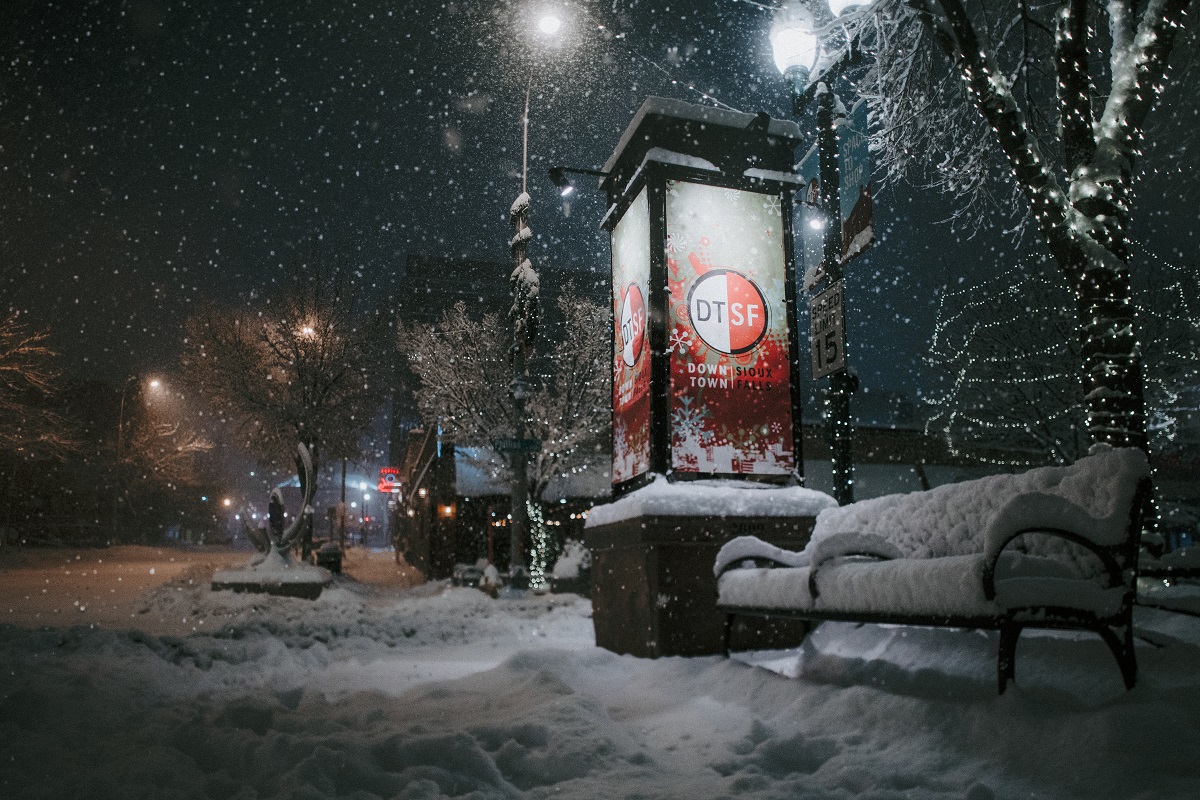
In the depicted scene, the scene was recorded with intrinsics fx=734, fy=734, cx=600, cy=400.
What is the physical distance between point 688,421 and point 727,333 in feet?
3.18

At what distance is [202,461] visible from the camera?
5909 centimetres

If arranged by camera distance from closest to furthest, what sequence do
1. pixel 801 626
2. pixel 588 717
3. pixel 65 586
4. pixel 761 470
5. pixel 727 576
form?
pixel 588 717 → pixel 727 576 → pixel 801 626 → pixel 761 470 → pixel 65 586

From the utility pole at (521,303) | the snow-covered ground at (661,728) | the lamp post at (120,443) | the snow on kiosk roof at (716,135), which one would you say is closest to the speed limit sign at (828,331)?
the snow on kiosk roof at (716,135)

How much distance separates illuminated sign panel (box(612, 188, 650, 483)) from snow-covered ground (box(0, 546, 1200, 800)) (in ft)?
7.59

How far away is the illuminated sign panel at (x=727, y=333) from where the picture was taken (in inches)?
269

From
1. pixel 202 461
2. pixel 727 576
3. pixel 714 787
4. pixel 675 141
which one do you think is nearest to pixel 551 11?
pixel 675 141

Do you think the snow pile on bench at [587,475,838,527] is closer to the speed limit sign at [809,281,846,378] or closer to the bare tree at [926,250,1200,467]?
the speed limit sign at [809,281,846,378]

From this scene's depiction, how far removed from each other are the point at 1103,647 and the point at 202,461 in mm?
65609

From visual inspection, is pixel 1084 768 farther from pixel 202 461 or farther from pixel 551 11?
pixel 202 461

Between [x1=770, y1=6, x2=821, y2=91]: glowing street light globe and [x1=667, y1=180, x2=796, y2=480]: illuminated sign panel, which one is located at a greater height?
[x1=770, y1=6, x2=821, y2=91]: glowing street light globe

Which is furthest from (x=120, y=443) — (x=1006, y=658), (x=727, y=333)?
(x=1006, y=658)

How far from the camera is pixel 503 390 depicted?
2484 centimetres

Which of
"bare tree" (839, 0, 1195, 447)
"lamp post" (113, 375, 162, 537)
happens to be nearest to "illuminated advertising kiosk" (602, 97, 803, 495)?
"bare tree" (839, 0, 1195, 447)

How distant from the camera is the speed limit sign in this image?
7316 millimetres
